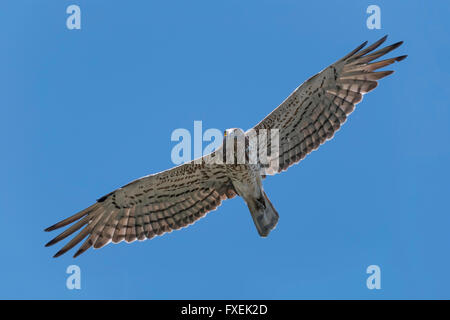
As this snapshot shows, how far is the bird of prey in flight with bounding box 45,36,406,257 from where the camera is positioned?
13.3 m

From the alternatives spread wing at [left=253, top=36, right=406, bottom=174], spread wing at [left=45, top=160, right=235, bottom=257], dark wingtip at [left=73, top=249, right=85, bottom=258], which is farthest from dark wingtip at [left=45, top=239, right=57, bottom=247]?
spread wing at [left=253, top=36, right=406, bottom=174]

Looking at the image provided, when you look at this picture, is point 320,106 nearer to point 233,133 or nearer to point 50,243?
point 233,133

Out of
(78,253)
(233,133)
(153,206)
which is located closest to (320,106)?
(233,133)

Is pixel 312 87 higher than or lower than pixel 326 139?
higher

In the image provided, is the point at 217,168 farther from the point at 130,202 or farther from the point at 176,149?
the point at 130,202

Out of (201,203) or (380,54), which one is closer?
(380,54)

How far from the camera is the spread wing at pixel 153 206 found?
535 inches

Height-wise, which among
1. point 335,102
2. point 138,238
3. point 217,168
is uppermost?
point 335,102

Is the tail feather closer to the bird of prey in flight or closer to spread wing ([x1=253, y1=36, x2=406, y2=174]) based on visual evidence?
the bird of prey in flight

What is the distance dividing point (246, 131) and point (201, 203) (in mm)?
1831

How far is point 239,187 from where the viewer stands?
1352cm

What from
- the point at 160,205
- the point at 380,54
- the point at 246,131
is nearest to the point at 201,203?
the point at 160,205

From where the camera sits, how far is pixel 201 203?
14.1 meters

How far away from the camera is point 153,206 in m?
14.1
